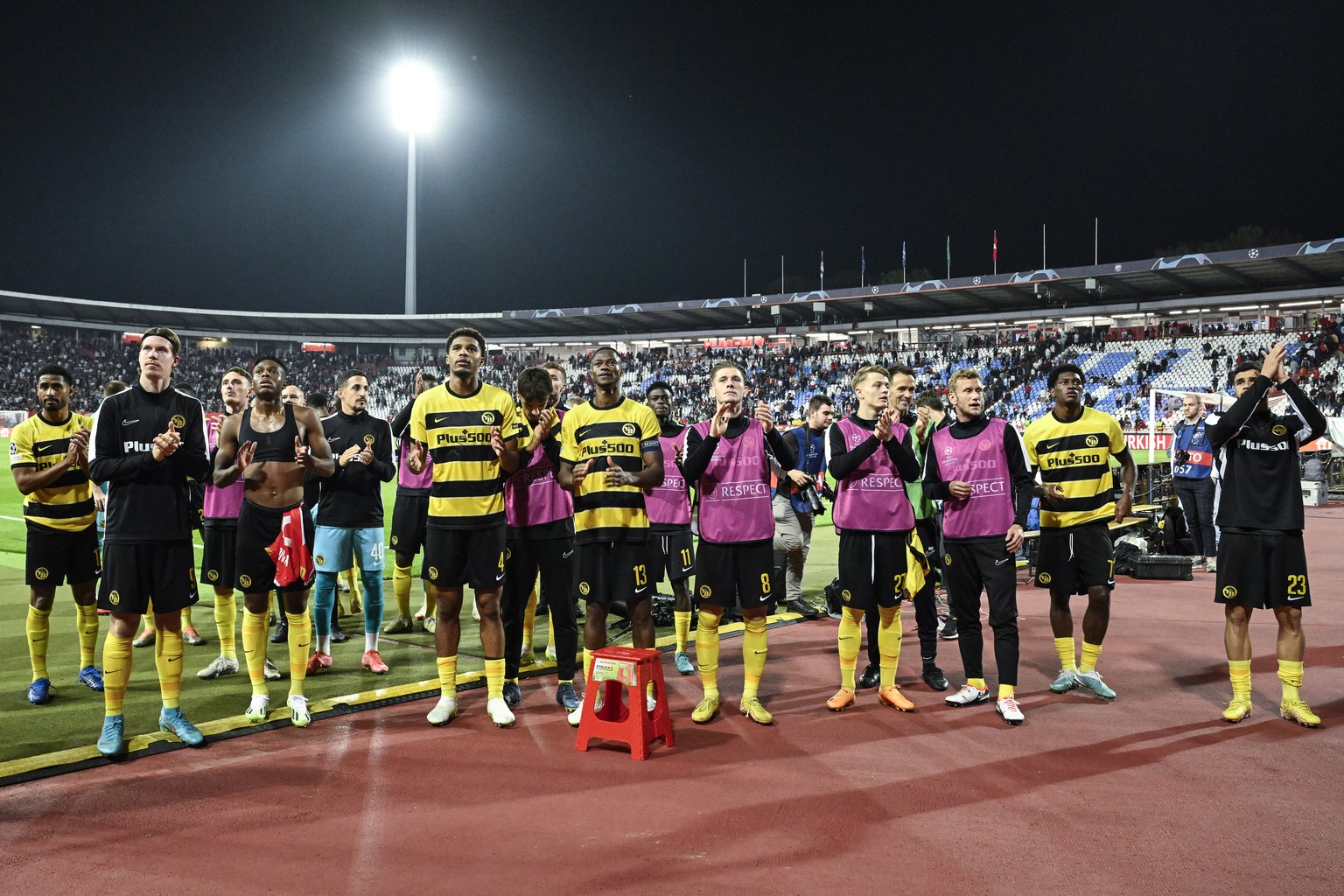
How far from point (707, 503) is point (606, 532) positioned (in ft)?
2.31

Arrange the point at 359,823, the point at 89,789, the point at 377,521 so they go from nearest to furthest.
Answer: the point at 359,823, the point at 89,789, the point at 377,521

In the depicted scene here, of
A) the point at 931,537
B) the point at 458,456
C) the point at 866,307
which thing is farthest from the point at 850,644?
the point at 866,307

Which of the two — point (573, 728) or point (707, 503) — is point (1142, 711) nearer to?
point (707, 503)

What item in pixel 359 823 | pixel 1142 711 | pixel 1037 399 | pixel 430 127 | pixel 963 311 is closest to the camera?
pixel 359 823

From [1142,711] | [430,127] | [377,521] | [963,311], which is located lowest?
[1142,711]

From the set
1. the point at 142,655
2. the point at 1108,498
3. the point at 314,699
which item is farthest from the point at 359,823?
the point at 1108,498

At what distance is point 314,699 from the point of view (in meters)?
6.12

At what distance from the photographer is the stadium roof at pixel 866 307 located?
3816 centimetres

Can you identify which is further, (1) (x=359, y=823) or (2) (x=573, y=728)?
(2) (x=573, y=728)

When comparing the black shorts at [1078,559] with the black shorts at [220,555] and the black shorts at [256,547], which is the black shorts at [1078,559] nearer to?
the black shorts at [256,547]

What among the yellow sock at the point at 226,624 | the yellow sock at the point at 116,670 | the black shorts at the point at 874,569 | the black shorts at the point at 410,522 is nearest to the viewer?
the yellow sock at the point at 116,670

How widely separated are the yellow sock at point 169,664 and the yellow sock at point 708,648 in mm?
3179

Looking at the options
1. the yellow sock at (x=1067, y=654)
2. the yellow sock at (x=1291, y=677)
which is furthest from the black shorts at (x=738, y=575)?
the yellow sock at (x=1291, y=677)

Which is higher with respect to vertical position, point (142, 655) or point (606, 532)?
point (606, 532)
